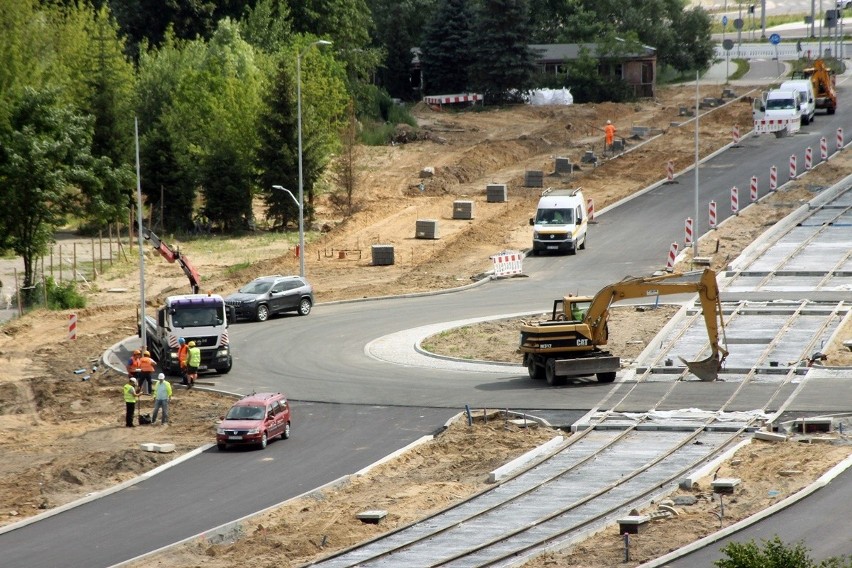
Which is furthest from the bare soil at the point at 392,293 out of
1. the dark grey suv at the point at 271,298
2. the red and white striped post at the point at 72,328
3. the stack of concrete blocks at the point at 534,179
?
the dark grey suv at the point at 271,298

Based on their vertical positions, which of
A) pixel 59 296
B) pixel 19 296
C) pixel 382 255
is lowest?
pixel 59 296

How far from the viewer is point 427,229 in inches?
2623

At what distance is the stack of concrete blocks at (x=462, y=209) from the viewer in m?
69.8

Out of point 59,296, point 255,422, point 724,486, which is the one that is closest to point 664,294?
point 724,486

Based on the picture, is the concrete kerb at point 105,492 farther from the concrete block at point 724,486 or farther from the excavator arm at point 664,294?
the concrete block at point 724,486

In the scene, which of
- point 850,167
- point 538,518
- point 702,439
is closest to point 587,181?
point 850,167

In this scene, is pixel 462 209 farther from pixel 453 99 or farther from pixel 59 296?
pixel 453 99

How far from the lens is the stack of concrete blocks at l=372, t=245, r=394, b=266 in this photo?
62.2m

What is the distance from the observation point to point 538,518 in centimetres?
2736

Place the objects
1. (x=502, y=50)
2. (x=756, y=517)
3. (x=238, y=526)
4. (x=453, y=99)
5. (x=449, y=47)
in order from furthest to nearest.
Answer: (x=449, y=47), (x=453, y=99), (x=502, y=50), (x=238, y=526), (x=756, y=517)

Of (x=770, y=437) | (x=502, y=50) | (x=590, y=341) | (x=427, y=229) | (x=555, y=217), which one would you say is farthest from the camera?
(x=502, y=50)

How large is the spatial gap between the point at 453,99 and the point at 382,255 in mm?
42193

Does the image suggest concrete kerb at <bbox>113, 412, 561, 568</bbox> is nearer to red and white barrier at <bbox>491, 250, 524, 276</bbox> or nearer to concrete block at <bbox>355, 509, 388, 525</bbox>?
concrete block at <bbox>355, 509, 388, 525</bbox>

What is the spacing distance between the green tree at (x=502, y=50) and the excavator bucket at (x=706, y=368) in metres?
62.0
